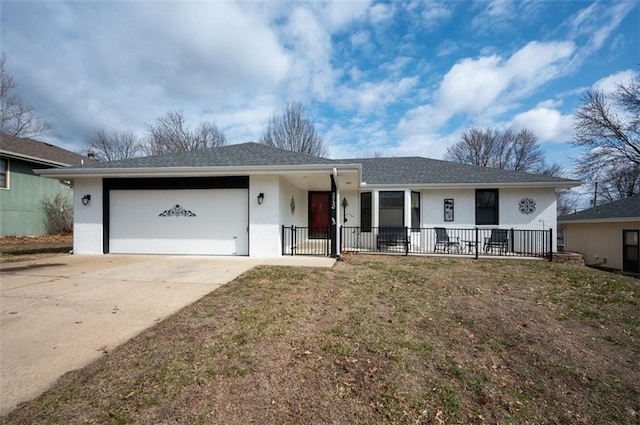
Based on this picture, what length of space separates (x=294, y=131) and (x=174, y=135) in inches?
466

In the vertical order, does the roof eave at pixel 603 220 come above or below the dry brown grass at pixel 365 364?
above

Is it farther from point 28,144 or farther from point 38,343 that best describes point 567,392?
point 28,144

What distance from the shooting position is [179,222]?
9617mm

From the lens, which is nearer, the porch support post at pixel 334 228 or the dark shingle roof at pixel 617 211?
the porch support post at pixel 334 228

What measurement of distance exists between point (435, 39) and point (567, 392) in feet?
33.9

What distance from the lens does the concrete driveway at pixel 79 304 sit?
9.47 feet

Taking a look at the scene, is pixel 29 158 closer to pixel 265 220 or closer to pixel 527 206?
pixel 265 220

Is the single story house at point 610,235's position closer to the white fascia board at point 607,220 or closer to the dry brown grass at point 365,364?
the white fascia board at point 607,220

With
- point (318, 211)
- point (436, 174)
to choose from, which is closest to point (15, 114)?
point (318, 211)

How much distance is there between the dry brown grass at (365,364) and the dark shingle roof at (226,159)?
15.3 ft

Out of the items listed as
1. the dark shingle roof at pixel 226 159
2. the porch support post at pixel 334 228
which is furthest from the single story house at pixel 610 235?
the dark shingle roof at pixel 226 159

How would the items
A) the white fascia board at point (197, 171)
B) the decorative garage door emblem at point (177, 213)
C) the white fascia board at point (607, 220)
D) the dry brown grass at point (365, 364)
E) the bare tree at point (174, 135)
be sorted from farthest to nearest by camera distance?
the bare tree at point (174, 135) → the white fascia board at point (607, 220) → the decorative garage door emblem at point (177, 213) → the white fascia board at point (197, 171) → the dry brown grass at point (365, 364)


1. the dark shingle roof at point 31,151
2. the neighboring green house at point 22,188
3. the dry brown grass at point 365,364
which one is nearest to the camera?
the dry brown grass at point 365,364

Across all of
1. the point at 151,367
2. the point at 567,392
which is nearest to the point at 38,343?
the point at 151,367
